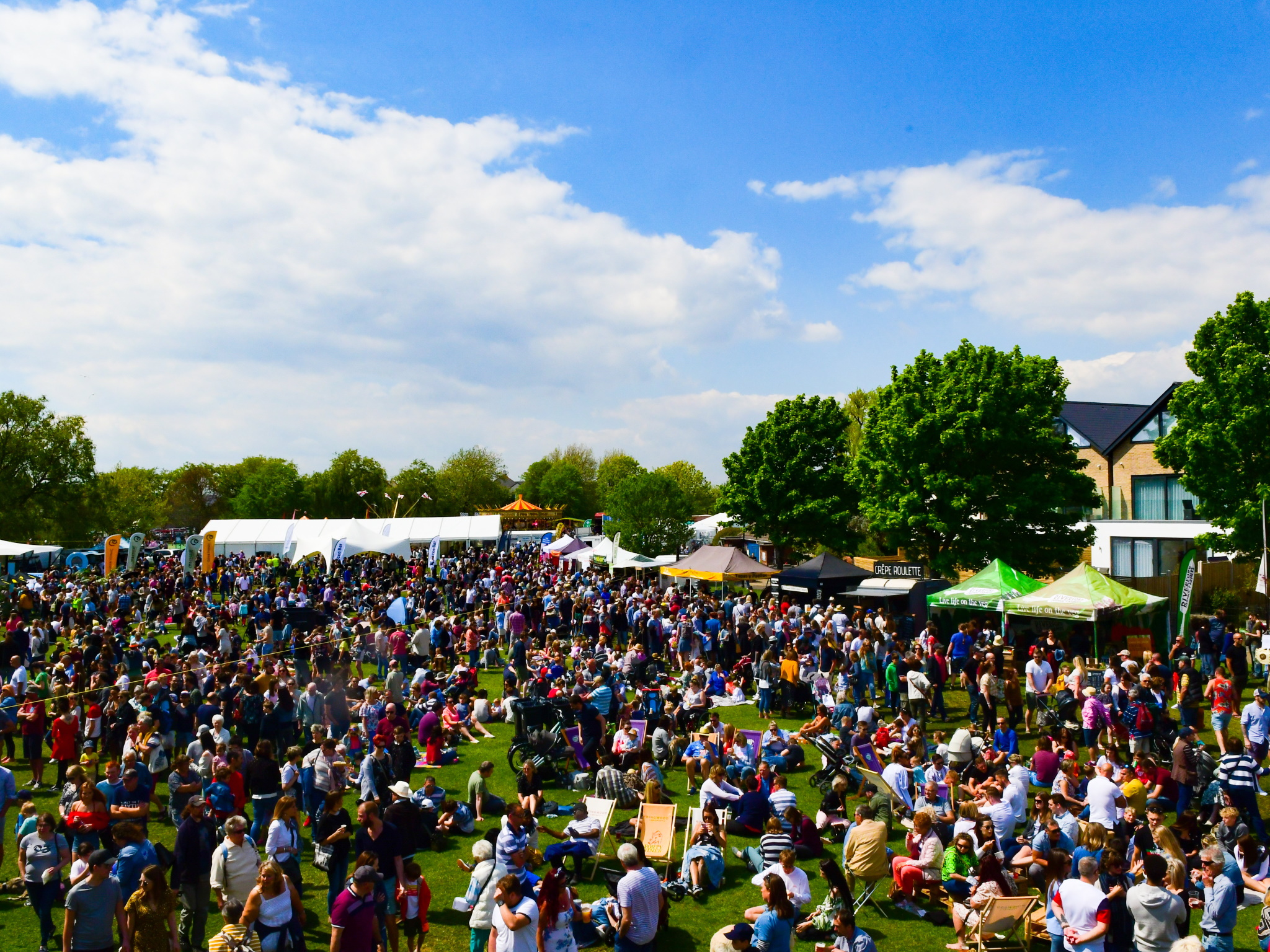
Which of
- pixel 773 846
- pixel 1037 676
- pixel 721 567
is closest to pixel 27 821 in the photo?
pixel 773 846

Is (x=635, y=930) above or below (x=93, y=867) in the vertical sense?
below

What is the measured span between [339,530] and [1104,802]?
3402 cm

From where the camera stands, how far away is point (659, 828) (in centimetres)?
971

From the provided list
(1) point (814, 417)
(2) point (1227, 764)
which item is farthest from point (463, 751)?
(1) point (814, 417)

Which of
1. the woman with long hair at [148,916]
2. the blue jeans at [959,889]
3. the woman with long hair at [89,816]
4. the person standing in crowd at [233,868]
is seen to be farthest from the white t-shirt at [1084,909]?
the woman with long hair at [89,816]

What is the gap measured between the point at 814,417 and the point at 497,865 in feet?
107

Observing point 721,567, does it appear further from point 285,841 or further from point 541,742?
point 285,841

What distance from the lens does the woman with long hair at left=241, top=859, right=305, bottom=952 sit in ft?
20.8

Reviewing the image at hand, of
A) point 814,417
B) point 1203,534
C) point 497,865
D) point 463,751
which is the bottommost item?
point 463,751

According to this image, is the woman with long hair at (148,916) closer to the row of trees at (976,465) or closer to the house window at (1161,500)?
the row of trees at (976,465)

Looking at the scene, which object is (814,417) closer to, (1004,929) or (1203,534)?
(1203,534)

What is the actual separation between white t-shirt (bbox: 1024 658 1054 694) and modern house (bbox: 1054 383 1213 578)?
20.3 meters

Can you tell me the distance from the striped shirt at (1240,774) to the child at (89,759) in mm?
13250

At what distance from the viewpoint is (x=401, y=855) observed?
7664 mm
